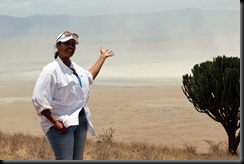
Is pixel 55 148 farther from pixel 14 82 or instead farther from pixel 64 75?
pixel 14 82

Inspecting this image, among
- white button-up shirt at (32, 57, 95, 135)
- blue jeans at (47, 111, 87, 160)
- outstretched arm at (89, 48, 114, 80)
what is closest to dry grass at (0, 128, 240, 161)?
outstretched arm at (89, 48, 114, 80)

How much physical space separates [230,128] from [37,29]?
102982mm

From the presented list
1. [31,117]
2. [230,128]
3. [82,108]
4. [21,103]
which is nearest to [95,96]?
[21,103]

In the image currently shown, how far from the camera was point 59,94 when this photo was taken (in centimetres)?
398

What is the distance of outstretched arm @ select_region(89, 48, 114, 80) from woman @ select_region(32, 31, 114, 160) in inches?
13.4

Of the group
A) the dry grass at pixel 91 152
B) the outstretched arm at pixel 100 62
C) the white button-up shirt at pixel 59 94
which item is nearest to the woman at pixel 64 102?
the white button-up shirt at pixel 59 94

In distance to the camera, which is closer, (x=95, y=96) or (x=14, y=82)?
(x=95, y=96)

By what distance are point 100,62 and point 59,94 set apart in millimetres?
769

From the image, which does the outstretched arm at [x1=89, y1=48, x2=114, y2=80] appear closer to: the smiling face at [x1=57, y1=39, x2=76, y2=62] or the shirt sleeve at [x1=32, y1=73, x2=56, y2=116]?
the smiling face at [x1=57, y1=39, x2=76, y2=62]

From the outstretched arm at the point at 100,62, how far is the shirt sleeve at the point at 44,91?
2.13 ft

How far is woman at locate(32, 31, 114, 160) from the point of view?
3943mm

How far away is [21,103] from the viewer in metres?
28.9

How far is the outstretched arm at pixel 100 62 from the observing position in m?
4.54

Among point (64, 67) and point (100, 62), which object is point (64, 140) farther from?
point (100, 62)
